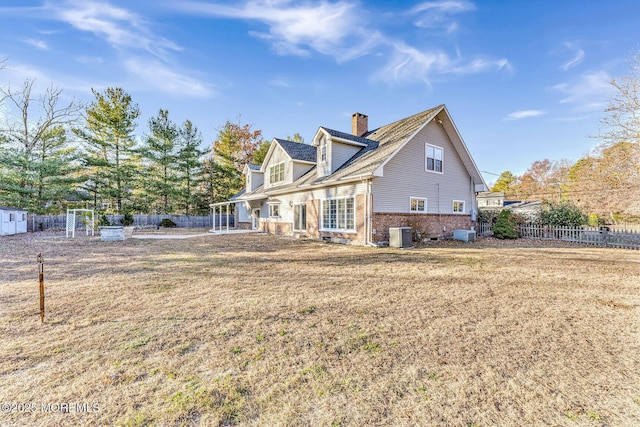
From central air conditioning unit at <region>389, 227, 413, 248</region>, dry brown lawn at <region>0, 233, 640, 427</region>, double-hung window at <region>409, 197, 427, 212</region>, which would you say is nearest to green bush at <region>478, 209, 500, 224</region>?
double-hung window at <region>409, 197, 427, 212</region>

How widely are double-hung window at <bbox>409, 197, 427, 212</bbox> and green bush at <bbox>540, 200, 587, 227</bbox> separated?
8.17 metres

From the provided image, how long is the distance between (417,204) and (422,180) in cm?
129

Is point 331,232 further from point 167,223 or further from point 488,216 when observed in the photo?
point 167,223

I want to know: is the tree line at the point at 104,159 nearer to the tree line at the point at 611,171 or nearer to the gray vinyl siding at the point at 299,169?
the gray vinyl siding at the point at 299,169

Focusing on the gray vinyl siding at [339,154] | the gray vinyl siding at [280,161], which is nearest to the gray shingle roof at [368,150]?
the gray vinyl siding at [339,154]

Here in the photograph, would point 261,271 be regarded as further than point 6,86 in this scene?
No

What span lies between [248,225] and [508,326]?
Answer: 2281cm

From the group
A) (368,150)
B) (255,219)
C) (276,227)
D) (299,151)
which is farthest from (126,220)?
(368,150)

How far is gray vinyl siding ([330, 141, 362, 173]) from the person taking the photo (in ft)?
50.4

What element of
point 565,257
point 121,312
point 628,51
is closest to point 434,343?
point 121,312

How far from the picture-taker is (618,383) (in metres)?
2.56

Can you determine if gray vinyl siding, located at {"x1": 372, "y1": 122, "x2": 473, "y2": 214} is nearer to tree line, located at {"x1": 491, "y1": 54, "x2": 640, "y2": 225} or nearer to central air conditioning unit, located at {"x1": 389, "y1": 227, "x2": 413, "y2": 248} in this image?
central air conditioning unit, located at {"x1": 389, "y1": 227, "x2": 413, "y2": 248}

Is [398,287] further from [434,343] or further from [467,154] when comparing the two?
[467,154]

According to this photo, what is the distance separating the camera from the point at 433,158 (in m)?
15.1
